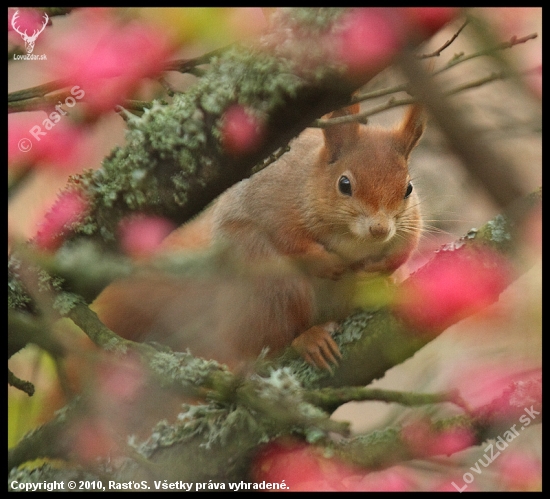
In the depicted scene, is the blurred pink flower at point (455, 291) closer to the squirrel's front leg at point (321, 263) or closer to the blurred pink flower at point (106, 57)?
the squirrel's front leg at point (321, 263)

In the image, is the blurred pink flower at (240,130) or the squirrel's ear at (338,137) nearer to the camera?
the blurred pink flower at (240,130)

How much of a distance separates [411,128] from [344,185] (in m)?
0.14

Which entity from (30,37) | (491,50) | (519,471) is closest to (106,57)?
(30,37)

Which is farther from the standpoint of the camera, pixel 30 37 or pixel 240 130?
pixel 30 37

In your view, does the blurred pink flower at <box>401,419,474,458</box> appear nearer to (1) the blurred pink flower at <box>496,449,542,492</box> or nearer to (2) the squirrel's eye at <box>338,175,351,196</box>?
(1) the blurred pink flower at <box>496,449,542,492</box>

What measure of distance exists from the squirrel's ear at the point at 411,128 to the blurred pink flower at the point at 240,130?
0.26 meters

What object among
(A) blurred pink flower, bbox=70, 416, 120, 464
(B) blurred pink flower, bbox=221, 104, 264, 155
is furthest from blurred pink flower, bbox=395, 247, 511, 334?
(A) blurred pink flower, bbox=70, 416, 120, 464

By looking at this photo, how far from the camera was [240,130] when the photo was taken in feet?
2.41

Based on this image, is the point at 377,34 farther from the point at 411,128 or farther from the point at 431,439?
the point at 431,439

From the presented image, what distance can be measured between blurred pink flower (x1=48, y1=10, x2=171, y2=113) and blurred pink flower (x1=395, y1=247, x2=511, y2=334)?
A: 0.48m

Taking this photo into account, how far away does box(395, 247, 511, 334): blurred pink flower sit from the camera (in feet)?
2.70

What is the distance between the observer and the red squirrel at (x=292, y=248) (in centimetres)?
95

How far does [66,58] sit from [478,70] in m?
0.56

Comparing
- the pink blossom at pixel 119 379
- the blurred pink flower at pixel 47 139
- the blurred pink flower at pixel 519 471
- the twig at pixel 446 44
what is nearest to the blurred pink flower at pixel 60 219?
the blurred pink flower at pixel 47 139
